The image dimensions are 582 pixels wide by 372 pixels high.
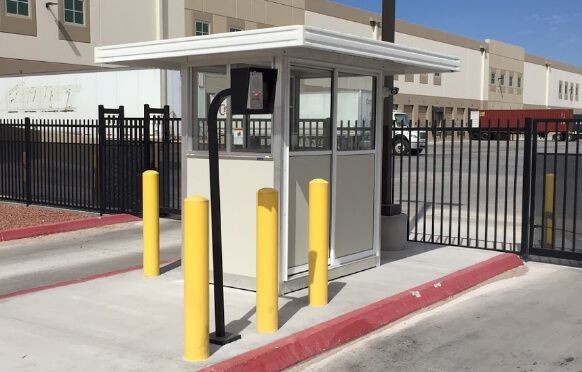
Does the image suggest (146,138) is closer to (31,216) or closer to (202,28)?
(31,216)

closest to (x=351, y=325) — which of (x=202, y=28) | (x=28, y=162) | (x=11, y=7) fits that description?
(x=28, y=162)

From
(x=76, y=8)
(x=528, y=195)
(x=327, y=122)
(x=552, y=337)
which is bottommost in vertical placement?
(x=552, y=337)

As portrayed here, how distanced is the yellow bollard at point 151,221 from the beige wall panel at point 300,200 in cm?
160

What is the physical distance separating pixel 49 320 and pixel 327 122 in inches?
133

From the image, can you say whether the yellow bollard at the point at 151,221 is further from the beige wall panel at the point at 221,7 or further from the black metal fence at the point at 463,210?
the beige wall panel at the point at 221,7

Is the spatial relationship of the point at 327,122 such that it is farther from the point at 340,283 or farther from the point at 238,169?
the point at 340,283

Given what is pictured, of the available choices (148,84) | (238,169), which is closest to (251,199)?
(238,169)

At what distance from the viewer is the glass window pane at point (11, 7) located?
28.9 meters

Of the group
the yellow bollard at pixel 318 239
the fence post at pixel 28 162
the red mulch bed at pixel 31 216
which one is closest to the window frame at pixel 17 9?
the fence post at pixel 28 162

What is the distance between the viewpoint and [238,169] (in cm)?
657

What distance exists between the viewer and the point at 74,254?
9.21 m

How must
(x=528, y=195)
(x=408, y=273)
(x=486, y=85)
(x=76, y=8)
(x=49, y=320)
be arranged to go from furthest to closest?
(x=486, y=85) → (x=76, y=8) → (x=528, y=195) → (x=408, y=273) → (x=49, y=320)

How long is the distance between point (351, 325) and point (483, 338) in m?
1.19

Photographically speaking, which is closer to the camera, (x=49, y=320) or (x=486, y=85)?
(x=49, y=320)
